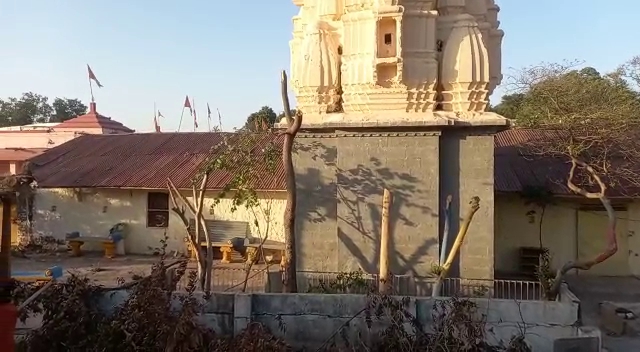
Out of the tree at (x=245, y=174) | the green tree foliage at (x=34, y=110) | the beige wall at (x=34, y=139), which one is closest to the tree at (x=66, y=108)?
the green tree foliage at (x=34, y=110)

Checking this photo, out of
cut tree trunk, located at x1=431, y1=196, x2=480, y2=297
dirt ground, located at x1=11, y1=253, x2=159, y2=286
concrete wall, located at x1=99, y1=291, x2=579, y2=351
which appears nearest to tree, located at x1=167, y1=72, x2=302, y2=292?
concrete wall, located at x1=99, y1=291, x2=579, y2=351

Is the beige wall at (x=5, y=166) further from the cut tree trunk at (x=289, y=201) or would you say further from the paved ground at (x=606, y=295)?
the paved ground at (x=606, y=295)

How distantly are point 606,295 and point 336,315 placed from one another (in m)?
7.20

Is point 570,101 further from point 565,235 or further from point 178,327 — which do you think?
point 178,327

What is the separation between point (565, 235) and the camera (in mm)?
14016

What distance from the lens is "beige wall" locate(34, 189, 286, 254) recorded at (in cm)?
1606

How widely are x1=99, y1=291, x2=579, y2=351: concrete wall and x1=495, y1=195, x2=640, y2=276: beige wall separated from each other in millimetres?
6586

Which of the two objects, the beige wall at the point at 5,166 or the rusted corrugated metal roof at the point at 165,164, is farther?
the beige wall at the point at 5,166

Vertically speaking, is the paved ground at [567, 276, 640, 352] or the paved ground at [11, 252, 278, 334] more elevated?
the paved ground at [11, 252, 278, 334]

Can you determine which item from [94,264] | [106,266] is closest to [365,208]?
[106,266]

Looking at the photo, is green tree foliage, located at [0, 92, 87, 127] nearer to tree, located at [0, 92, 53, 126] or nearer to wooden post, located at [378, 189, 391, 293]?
tree, located at [0, 92, 53, 126]

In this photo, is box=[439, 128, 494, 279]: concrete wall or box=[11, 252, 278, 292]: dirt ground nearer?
box=[439, 128, 494, 279]: concrete wall

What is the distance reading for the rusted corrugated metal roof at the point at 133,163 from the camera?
16219 mm

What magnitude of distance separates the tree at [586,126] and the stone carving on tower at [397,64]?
119 inches
